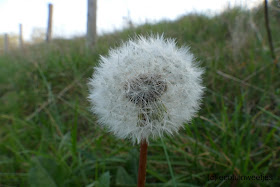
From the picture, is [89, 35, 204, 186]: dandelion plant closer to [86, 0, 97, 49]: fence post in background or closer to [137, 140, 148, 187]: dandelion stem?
[137, 140, 148, 187]: dandelion stem

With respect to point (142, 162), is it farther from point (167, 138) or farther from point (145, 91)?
point (167, 138)

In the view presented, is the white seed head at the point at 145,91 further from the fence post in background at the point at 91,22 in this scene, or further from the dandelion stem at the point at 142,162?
the fence post in background at the point at 91,22

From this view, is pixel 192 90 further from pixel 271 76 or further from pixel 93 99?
pixel 271 76

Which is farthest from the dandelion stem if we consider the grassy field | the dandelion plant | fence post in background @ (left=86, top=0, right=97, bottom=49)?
fence post in background @ (left=86, top=0, right=97, bottom=49)

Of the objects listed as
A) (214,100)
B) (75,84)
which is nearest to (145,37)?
(214,100)

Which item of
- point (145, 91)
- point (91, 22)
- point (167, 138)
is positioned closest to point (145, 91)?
point (145, 91)
